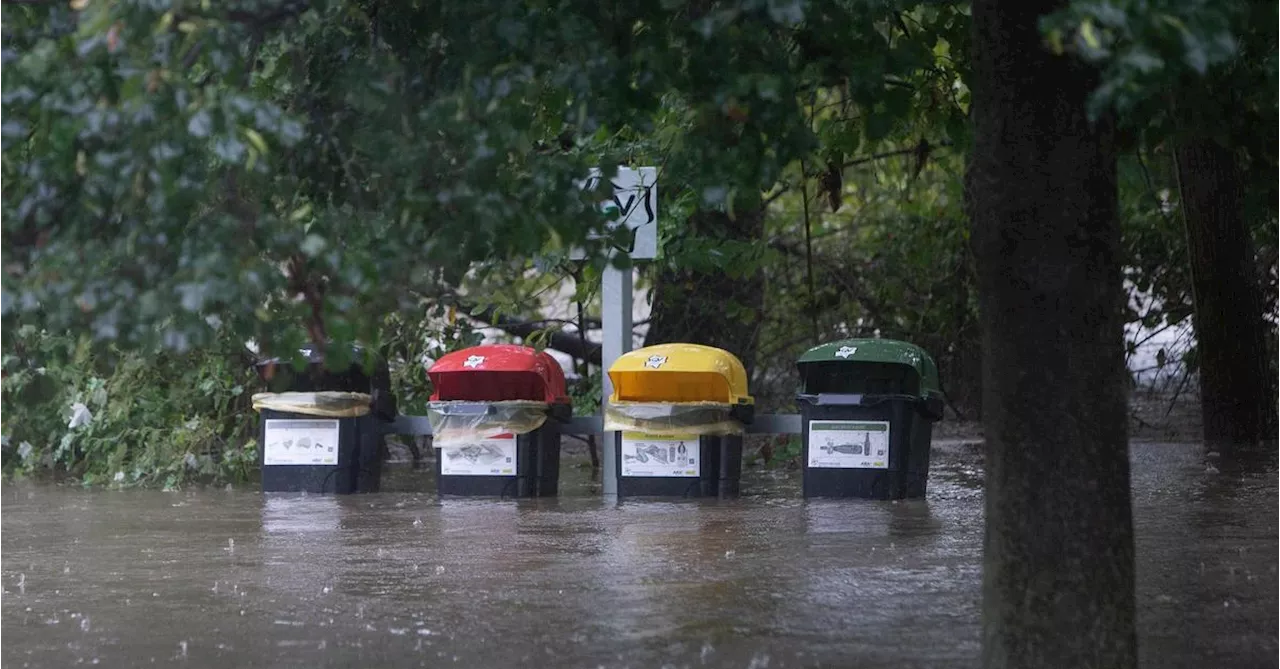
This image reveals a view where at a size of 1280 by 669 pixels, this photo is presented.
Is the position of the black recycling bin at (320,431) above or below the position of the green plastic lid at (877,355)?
below

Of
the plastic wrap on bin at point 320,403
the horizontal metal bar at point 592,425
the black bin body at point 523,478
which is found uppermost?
the plastic wrap on bin at point 320,403

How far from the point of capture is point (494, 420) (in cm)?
1138

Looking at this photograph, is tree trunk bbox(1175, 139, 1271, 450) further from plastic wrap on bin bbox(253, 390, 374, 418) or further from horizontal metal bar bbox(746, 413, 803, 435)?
plastic wrap on bin bbox(253, 390, 374, 418)

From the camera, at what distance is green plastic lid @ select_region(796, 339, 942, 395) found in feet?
35.1

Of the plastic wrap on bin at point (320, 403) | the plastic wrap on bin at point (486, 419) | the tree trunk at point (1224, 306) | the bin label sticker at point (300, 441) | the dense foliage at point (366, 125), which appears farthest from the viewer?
the tree trunk at point (1224, 306)

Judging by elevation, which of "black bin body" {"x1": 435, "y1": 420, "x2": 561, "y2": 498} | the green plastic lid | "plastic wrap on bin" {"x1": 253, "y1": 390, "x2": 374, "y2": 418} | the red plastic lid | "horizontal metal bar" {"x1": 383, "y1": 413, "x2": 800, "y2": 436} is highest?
the green plastic lid

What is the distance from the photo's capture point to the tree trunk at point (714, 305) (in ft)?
46.6

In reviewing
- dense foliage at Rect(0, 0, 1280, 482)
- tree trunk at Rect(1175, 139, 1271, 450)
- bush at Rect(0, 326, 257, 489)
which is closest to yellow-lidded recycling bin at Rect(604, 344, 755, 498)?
bush at Rect(0, 326, 257, 489)

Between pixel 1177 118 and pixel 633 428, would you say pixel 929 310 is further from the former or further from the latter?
pixel 1177 118

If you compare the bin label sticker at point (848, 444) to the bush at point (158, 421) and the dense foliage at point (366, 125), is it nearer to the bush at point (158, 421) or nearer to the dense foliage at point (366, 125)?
the bush at point (158, 421)

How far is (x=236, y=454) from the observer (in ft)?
42.3

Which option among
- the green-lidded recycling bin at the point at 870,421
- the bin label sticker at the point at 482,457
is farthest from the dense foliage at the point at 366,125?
the bin label sticker at the point at 482,457

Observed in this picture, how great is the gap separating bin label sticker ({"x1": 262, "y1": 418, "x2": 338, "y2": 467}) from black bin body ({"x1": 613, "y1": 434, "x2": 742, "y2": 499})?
2.09 metres

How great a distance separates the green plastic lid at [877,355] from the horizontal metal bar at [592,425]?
609mm
